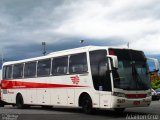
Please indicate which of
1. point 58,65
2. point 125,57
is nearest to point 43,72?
point 58,65

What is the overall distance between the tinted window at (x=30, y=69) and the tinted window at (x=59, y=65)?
267 centimetres

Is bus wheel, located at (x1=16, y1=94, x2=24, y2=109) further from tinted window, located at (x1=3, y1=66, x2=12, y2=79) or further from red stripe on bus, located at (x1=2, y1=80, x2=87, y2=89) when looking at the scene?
tinted window, located at (x1=3, y1=66, x2=12, y2=79)

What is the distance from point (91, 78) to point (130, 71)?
78.2 inches

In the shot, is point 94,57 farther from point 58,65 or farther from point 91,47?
point 58,65

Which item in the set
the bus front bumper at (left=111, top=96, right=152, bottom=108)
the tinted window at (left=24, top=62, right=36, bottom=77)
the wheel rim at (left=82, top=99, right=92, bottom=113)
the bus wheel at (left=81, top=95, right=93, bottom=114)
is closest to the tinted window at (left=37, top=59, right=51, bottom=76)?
the tinted window at (left=24, top=62, right=36, bottom=77)

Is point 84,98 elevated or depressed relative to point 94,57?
depressed

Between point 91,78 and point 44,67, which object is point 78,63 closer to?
point 91,78

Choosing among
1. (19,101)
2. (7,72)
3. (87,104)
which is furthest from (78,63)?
(7,72)

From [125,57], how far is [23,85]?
979 cm

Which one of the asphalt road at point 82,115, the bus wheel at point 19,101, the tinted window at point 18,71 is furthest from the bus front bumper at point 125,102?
the bus wheel at point 19,101

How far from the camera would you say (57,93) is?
23.4 meters

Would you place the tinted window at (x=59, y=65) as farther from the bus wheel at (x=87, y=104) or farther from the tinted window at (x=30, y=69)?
the tinted window at (x=30, y=69)

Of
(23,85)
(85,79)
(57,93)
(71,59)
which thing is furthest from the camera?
(23,85)

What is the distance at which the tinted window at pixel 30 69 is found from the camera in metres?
25.8
